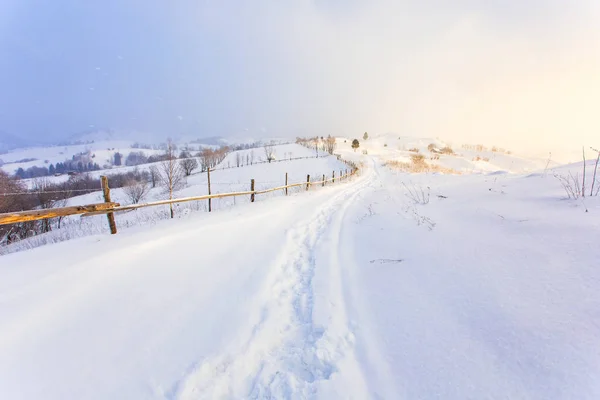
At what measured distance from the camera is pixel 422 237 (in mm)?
4906

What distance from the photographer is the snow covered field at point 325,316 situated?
2.16m

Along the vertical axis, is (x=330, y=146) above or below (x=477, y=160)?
above

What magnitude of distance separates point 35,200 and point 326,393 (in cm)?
4695

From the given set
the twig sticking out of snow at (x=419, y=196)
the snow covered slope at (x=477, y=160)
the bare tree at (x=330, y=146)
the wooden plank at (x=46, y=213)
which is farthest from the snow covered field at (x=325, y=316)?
the bare tree at (x=330, y=146)

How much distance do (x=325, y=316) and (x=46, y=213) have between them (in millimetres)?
5401

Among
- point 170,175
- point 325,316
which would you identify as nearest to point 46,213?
point 325,316

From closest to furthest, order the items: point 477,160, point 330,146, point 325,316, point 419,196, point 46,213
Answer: point 325,316
point 46,213
point 419,196
point 477,160
point 330,146

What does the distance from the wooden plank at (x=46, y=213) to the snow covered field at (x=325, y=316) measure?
628 mm

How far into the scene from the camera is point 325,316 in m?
3.24

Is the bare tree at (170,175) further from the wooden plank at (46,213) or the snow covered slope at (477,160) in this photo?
the snow covered slope at (477,160)

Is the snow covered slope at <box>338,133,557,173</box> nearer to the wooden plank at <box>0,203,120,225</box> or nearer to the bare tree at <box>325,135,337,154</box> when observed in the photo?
the bare tree at <box>325,135,337,154</box>

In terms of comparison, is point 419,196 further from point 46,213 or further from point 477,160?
point 477,160

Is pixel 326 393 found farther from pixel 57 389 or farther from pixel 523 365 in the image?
pixel 57 389

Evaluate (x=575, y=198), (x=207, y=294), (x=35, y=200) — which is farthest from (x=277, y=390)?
(x=35, y=200)
